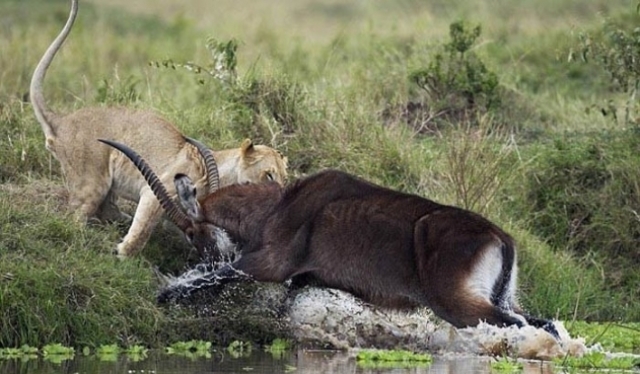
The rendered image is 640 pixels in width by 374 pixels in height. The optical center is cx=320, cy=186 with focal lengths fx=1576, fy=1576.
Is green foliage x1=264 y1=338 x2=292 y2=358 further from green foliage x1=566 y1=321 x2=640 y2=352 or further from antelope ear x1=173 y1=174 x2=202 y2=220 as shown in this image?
green foliage x1=566 y1=321 x2=640 y2=352

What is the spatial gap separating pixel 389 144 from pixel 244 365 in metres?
4.84

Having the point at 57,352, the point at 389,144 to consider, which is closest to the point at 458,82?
the point at 389,144

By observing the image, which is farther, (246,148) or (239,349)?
(246,148)

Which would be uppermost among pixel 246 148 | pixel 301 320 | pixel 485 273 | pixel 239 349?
pixel 246 148

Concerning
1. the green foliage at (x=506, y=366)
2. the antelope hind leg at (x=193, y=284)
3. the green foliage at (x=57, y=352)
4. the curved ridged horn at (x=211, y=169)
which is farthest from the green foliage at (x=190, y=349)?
the green foliage at (x=506, y=366)

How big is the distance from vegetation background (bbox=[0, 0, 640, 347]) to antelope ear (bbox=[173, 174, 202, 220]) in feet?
1.74

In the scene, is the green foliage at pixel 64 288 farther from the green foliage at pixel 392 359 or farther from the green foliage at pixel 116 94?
the green foliage at pixel 116 94

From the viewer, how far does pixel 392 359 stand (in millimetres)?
9844

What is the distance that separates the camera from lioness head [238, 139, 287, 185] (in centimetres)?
1175

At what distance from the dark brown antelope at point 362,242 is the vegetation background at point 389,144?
676 mm

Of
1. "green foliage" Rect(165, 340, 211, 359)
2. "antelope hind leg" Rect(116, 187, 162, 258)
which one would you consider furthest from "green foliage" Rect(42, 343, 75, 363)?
"antelope hind leg" Rect(116, 187, 162, 258)

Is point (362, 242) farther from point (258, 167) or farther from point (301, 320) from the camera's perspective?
point (258, 167)

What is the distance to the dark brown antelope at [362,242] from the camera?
9812 millimetres

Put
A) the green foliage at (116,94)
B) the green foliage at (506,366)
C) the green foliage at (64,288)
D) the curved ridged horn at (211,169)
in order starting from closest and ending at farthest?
the green foliage at (506,366) < the green foliage at (64,288) < the curved ridged horn at (211,169) < the green foliage at (116,94)
